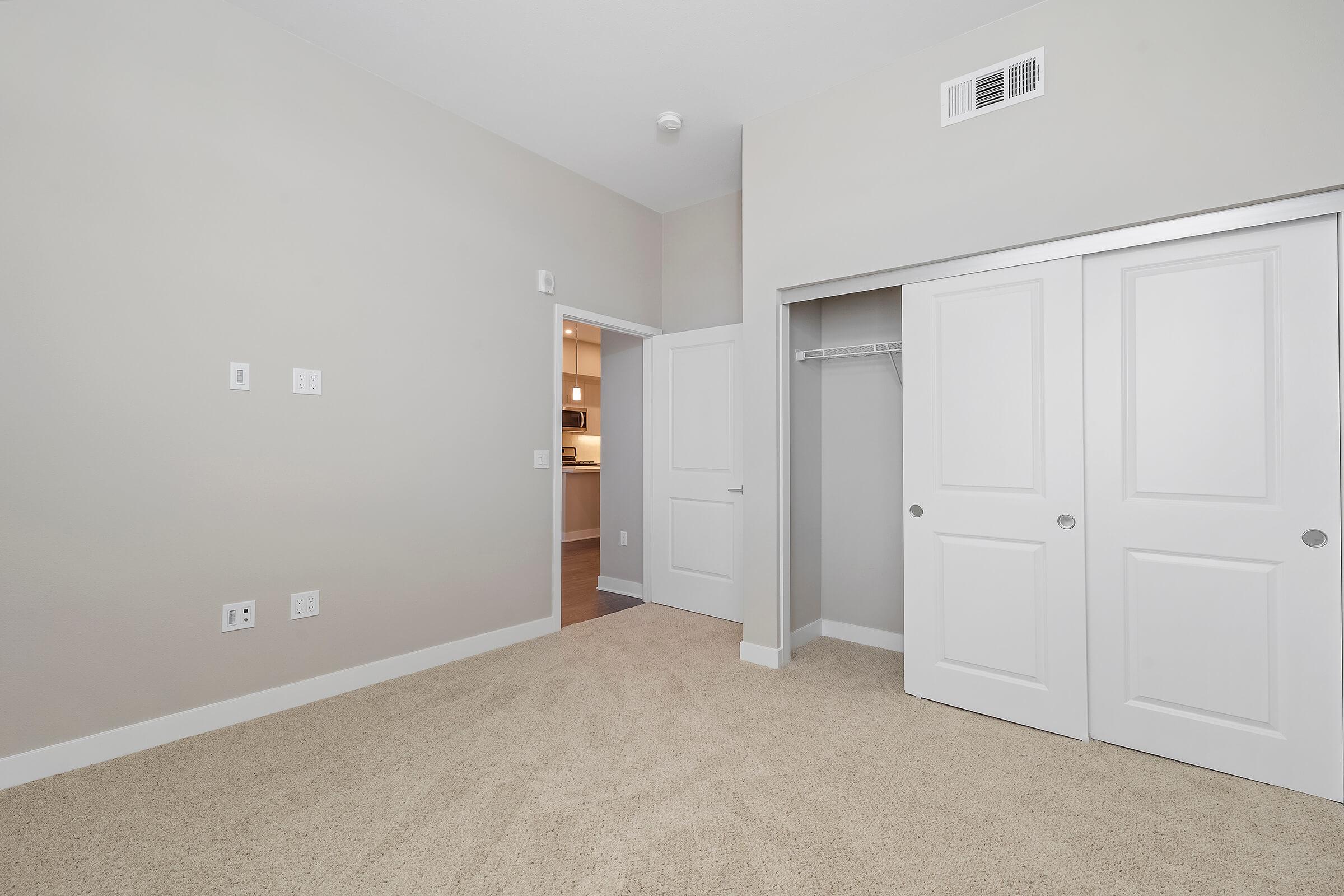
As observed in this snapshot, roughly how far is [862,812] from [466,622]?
7.85 ft

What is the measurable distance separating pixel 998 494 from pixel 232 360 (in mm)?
3427

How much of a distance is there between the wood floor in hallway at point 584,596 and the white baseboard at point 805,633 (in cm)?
141

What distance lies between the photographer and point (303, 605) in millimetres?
2873

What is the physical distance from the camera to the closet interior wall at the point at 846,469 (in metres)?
3.66

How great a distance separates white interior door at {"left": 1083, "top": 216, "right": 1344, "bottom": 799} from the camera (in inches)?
82.2

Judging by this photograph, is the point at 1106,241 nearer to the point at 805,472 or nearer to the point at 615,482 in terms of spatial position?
the point at 805,472

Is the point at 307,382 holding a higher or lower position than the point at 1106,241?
lower

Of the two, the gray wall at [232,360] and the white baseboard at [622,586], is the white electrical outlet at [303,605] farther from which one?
the white baseboard at [622,586]

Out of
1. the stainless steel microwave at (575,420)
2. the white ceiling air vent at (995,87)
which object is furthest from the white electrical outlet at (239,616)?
the stainless steel microwave at (575,420)

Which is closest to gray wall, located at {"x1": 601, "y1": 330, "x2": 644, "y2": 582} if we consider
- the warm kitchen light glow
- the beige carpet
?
the beige carpet

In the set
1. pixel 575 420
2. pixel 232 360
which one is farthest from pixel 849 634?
pixel 575 420

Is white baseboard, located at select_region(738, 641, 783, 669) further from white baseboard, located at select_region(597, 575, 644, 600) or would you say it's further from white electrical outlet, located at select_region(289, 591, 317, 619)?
white electrical outlet, located at select_region(289, 591, 317, 619)

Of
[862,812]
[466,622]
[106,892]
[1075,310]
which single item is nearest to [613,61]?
[1075,310]

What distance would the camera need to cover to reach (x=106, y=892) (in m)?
1.63
